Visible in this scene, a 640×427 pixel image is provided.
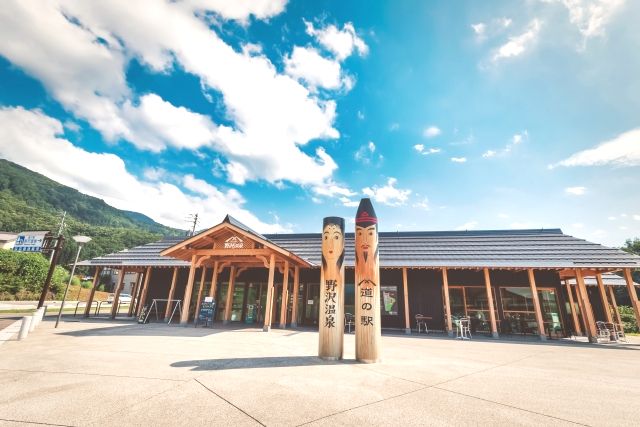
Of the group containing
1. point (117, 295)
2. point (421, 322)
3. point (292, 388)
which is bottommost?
point (292, 388)

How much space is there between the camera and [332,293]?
23.1 feet

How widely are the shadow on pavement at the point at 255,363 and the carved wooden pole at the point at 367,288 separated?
0.51m

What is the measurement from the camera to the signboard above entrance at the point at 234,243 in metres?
12.5

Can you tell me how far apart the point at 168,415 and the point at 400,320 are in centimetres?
1366

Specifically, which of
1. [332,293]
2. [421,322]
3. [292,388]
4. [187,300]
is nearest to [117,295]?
[187,300]

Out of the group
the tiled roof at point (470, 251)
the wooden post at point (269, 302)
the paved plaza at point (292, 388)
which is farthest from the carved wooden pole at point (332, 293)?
the tiled roof at point (470, 251)

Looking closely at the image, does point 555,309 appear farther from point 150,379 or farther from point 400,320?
point 150,379

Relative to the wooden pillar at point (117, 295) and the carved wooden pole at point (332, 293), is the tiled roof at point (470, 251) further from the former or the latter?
the carved wooden pole at point (332, 293)

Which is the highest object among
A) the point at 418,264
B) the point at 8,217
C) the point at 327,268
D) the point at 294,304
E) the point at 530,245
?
the point at 8,217

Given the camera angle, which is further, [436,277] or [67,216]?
[67,216]

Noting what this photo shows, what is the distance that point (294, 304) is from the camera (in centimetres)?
1455

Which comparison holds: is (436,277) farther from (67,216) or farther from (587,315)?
(67,216)

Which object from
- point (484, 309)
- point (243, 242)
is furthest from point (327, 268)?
point (484, 309)

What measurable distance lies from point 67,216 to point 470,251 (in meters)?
94.9
